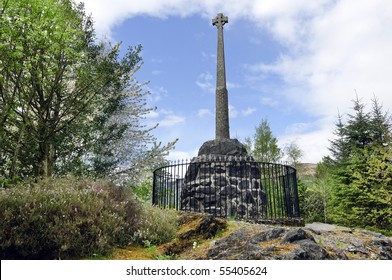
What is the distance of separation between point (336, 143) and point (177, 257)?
2694 centimetres

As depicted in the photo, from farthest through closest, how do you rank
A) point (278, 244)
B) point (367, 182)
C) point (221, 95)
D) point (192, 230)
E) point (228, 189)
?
point (367, 182)
point (221, 95)
point (228, 189)
point (192, 230)
point (278, 244)

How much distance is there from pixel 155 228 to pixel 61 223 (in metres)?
1.86

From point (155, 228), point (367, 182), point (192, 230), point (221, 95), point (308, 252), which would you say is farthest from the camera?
point (367, 182)

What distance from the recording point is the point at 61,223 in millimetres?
5746

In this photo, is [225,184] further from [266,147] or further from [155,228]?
[266,147]

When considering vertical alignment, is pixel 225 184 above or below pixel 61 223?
above

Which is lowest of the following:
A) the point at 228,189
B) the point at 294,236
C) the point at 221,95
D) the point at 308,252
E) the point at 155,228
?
the point at 308,252

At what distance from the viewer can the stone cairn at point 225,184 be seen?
11.2 meters

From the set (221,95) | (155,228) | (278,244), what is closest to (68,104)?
(221,95)

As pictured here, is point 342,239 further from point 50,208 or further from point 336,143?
point 336,143

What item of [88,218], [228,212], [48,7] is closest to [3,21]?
[48,7]

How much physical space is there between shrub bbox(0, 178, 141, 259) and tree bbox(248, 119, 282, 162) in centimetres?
2219

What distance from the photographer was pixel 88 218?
6.02 meters

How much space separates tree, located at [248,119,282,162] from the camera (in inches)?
1105
